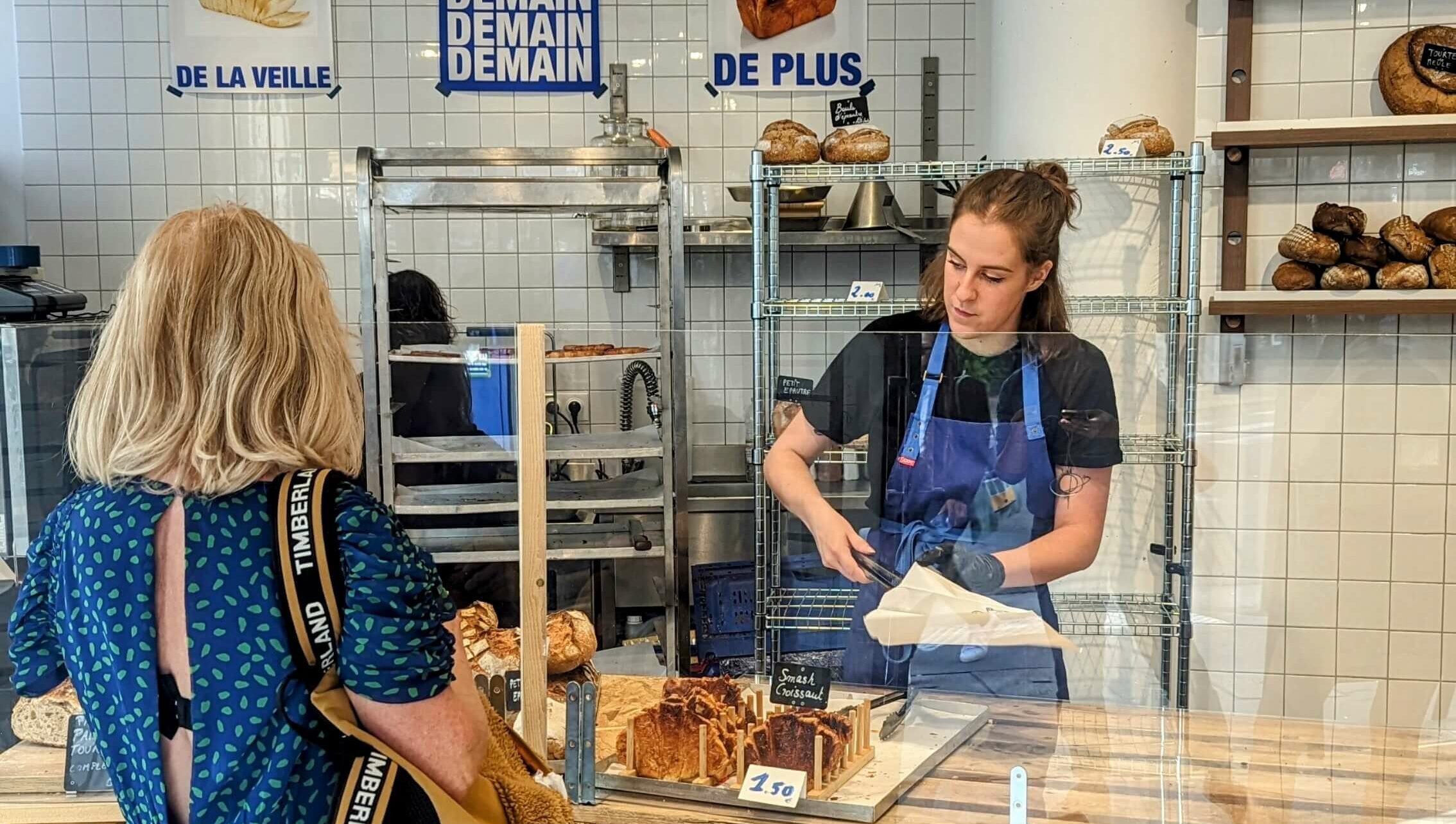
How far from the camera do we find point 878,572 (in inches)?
67.0

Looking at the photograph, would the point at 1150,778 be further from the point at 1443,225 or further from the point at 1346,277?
the point at 1443,225

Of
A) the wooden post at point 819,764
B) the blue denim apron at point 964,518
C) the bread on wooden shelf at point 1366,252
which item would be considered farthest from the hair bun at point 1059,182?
the wooden post at point 819,764

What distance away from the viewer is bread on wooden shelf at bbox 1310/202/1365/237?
8.99ft

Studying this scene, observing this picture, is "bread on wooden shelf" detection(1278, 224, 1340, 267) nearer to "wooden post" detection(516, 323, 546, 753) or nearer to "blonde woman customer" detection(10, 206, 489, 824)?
"wooden post" detection(516, 323, 546, 753)

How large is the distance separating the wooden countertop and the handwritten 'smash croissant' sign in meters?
2.85

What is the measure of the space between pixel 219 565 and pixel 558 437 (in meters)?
0.84

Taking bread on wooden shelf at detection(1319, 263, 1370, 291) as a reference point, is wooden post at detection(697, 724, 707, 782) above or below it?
below

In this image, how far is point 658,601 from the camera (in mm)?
2211

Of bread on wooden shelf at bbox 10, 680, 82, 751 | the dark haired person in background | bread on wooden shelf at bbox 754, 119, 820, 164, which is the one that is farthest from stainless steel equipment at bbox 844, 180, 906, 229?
bread on wooden shelf at bbox 10, 680, 82, 751

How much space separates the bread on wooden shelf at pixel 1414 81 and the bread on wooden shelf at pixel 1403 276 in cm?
37

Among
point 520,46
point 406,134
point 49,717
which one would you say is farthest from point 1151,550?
point 406,134

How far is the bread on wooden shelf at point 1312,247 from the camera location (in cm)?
273

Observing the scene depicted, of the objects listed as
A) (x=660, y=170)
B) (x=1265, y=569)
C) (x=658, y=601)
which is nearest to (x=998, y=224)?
(x=1265, y=569)

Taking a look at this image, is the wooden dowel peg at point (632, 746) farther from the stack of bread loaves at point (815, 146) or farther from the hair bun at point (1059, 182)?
A: the stack of bread loaves at point (815, 146)
